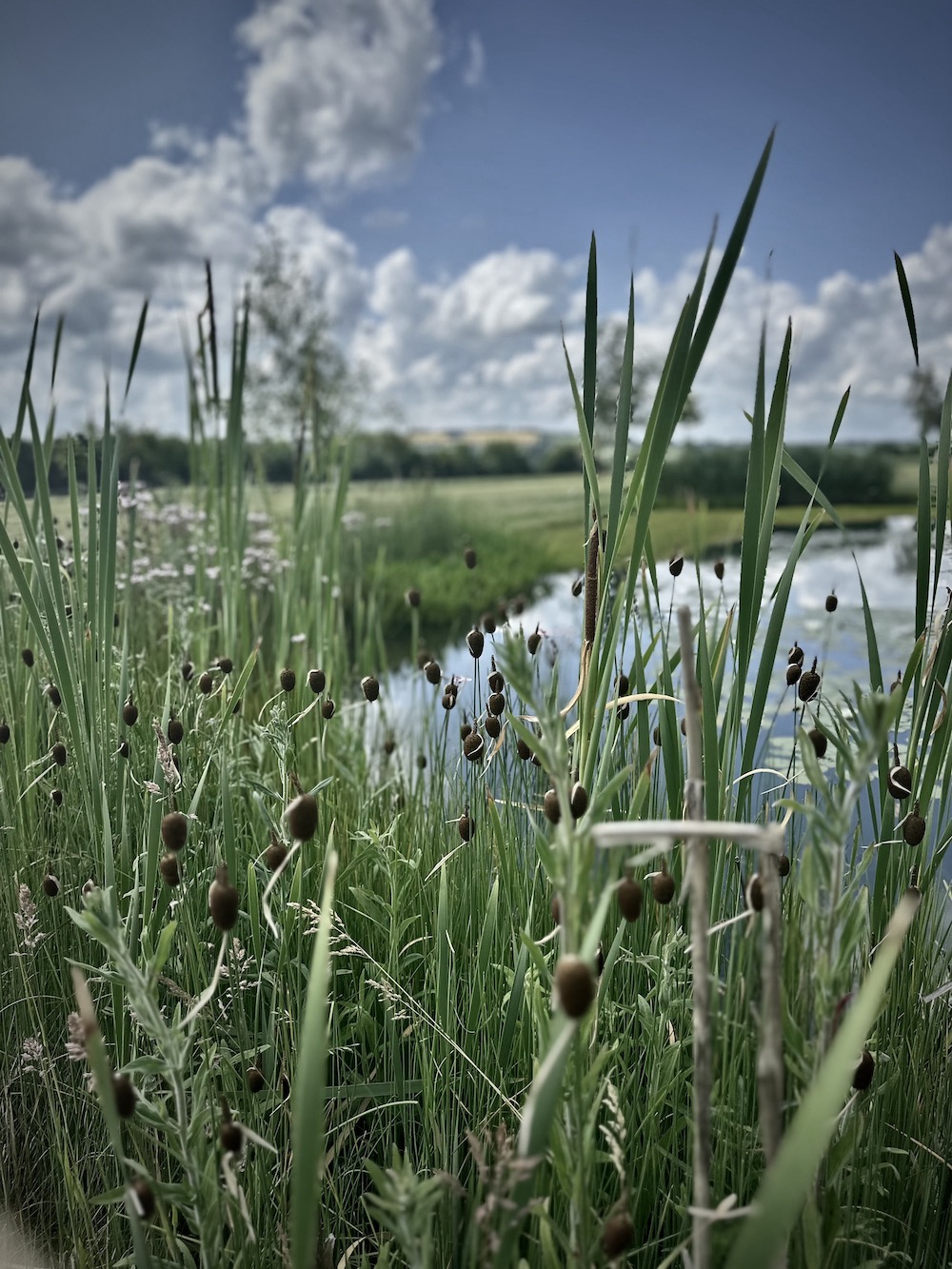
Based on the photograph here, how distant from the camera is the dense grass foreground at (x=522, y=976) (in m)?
0.68

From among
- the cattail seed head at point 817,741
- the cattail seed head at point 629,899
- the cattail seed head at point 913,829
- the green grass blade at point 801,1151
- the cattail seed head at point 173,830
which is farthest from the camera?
the cattail seed head at point 913,829

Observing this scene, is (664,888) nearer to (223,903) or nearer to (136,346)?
(223,903)

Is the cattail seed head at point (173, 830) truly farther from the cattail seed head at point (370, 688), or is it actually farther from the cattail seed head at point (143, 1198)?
the cattail seed head at point (370, 688)

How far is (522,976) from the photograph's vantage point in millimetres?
1223

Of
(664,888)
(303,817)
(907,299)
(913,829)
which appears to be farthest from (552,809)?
(907,299)

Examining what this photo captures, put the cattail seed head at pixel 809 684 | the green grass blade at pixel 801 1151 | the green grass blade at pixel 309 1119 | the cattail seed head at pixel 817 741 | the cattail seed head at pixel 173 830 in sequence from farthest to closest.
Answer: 1. the cattail seed head at pixel 809 684
2. the cattail seed head at pixel 817 741
3. the cattail seed head at pixel 173 830
4. the green grass blade at pixel 309 1119
5. the green grass blade at pixel 801 1151

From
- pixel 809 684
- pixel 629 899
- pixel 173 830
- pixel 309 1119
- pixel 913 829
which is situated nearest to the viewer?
pixel 309 1119

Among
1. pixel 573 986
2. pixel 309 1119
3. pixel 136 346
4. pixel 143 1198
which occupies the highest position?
pixel 136 346

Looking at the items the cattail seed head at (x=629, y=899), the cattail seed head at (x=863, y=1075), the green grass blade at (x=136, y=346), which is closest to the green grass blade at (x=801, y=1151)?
the cattail seed head at (x=629, y=899)

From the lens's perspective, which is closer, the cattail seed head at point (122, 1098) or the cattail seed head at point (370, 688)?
the cattail seed head at point (122, 1098)

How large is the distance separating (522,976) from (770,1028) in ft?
2.17

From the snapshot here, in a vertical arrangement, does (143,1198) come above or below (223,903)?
below

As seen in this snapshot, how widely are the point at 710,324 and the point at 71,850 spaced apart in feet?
5.09

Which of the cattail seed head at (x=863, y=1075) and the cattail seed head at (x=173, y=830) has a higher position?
the cattail seed head at (x=173, y=830)
